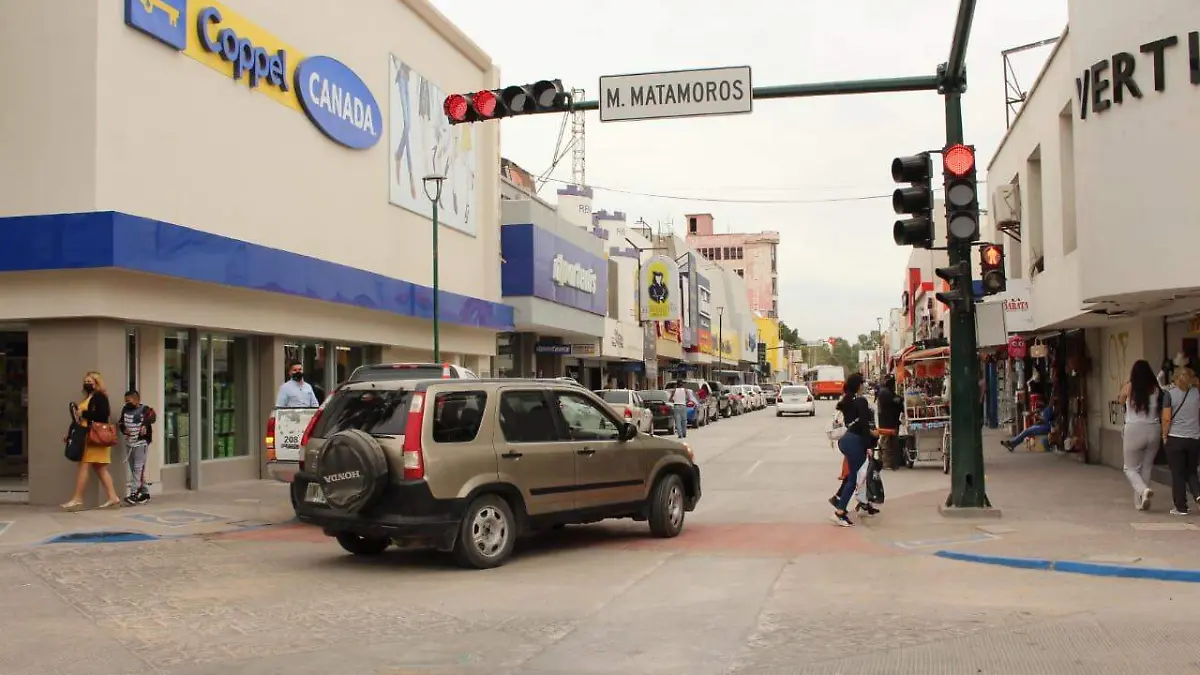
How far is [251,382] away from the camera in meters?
19.3

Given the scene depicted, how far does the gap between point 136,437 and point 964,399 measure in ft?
35.4

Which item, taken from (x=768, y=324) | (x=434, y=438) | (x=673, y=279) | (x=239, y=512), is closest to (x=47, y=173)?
(x=239, y=512)

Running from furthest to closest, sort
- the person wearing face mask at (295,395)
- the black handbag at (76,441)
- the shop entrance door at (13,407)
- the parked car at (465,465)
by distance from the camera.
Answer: the shop entrance door at (13,407) < the person wearing face mask at (295,395) < the black handbag at (76,441) < the parked car at (465,465)

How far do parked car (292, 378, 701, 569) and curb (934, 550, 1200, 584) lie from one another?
3469 mm

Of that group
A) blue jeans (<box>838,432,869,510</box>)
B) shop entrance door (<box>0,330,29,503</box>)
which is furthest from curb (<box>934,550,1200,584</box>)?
shop entrance door (<box>0,330,29,503</box>)

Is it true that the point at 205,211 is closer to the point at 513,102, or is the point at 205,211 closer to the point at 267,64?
the point at 267,64

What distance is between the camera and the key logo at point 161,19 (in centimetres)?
1483

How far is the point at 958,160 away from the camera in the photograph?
12195mm

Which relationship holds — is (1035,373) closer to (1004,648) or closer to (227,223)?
(227,223)

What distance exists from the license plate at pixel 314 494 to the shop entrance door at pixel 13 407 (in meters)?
8.39

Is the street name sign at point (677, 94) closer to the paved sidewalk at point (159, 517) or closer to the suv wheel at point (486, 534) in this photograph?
the suv wheel at point (486, 534)

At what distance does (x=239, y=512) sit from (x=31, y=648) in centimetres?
775

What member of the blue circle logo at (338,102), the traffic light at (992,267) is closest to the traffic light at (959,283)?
the traffic light at (992,267)

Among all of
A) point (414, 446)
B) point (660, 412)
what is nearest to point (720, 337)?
point (660, 412)
